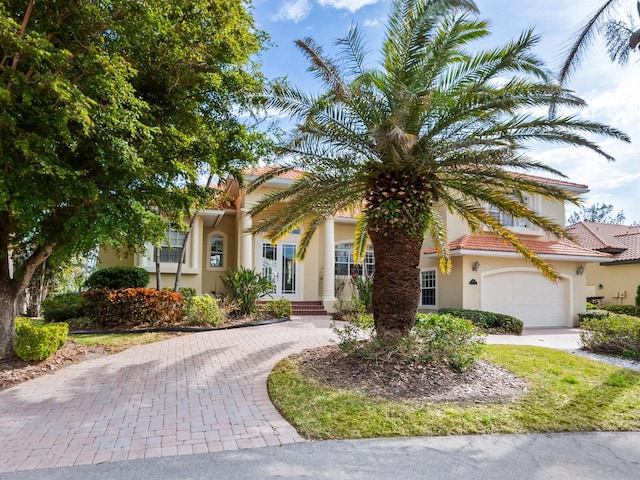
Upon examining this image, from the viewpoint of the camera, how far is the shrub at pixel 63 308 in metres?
13.2

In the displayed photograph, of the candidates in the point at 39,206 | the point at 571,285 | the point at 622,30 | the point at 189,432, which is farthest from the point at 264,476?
the point at 571,285

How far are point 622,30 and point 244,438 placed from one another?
11533mm

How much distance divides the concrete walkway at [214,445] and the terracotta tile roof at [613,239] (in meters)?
20.2

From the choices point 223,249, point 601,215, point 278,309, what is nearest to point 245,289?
point 278,309

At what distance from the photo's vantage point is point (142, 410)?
5.74 meters

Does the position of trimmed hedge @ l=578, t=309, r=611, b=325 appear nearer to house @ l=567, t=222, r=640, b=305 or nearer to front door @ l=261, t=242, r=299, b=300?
house @ l=567, t=222, r=640, b=305

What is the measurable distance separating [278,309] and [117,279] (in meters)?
5.63

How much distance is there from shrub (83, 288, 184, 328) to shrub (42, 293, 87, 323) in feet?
1.52

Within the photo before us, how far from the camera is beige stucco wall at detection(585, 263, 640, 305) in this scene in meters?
21.4

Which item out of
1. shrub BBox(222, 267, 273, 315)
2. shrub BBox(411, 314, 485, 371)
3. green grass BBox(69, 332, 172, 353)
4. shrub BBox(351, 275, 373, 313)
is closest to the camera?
shrub BBox(411, 314, 485, 371)

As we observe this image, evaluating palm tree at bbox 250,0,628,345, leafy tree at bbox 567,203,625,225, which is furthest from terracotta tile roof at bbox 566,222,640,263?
leafy tree at bbox 567,203,625,225

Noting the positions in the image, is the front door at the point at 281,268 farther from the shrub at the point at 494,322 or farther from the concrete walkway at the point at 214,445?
the concrete walkway at the point at 214,445

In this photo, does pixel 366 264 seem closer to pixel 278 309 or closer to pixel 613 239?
pixel 278 309

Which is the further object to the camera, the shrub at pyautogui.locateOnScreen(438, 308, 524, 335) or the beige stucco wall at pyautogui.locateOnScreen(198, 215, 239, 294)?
the beige stucco wall at pyautogui.locateOnScreen(198, 215, 239, 294)
